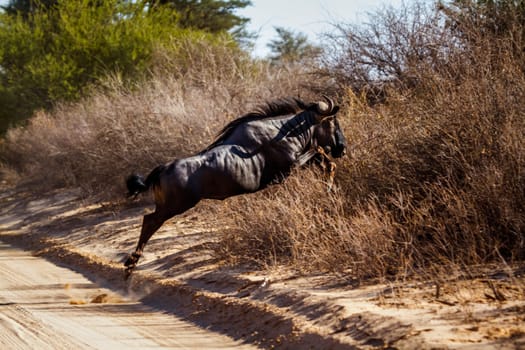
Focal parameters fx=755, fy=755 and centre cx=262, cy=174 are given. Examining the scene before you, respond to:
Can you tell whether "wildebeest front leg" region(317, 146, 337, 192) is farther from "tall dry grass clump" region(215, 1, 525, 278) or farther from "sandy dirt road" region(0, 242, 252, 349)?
"sandy dirt road" region(0, 242, 252, 349)

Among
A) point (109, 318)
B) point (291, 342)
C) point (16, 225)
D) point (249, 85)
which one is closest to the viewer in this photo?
point (291, 342)

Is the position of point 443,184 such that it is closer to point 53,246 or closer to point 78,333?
point 78,333

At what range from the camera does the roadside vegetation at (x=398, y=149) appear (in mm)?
7453

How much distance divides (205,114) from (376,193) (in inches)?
223

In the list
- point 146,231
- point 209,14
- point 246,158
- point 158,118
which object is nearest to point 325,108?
point 246,158

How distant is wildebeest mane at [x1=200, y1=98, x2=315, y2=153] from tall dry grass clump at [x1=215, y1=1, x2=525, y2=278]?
2.88ft

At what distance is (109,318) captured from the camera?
7969mm

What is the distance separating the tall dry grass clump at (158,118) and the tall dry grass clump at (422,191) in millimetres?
4036

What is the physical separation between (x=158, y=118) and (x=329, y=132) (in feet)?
18.4

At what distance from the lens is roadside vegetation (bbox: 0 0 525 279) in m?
7.45

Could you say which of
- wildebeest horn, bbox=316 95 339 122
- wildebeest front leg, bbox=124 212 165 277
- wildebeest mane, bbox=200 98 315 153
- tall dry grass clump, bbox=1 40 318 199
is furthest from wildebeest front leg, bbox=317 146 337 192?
tall dry grass clump, bbox=1 40 318 199

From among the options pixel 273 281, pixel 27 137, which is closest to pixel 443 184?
pixel 273 281

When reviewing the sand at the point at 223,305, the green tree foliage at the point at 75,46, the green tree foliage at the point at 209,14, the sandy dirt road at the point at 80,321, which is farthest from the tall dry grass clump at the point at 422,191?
the green tree foliage at the point at 209,14

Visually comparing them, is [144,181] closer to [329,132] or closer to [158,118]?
[329,132]
